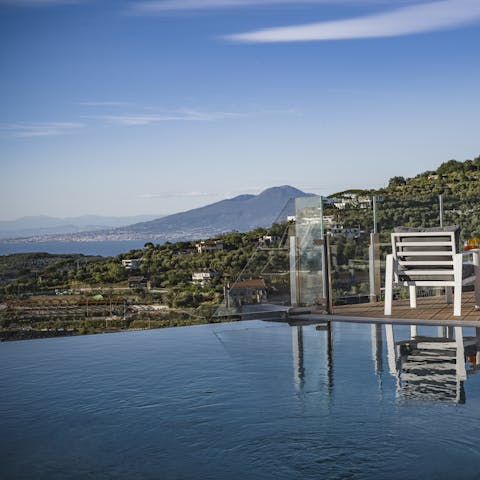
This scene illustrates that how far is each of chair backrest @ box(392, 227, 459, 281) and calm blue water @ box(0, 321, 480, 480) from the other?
0.88 meters

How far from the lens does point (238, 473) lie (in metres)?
3.25

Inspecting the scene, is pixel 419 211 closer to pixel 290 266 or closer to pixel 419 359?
pixel 290 266

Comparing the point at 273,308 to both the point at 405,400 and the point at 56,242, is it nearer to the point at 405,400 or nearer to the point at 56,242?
the point at 405,400

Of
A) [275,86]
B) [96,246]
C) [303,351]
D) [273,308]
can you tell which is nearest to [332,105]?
[275,86]

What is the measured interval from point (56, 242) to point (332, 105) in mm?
15928

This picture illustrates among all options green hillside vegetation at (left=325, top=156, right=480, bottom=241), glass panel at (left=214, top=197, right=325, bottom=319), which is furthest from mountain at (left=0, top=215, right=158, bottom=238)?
glass panel at (left=214, top=197, right=325, bottom=319)

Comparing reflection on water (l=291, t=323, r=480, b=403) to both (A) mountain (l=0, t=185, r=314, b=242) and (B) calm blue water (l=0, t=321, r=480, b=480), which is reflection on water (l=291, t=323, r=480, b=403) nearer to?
(B) calm blue water (l=0, t=321, r=480, b=480)

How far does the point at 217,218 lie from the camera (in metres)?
47.1

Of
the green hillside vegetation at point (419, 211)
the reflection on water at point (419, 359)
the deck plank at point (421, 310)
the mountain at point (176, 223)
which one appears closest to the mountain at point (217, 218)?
the mountain at point (176, 223)

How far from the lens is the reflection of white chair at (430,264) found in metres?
7.11

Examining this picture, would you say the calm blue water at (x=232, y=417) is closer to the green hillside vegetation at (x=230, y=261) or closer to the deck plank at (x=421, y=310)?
the deck plank at (x=421, y=310)

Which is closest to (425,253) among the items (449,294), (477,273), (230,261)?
(477,273)

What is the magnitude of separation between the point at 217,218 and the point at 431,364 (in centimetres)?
4202

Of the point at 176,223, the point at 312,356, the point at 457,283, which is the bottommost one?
the point at 312,356
